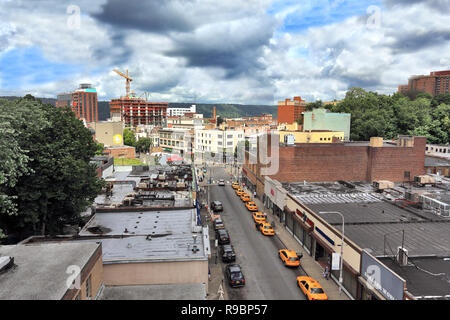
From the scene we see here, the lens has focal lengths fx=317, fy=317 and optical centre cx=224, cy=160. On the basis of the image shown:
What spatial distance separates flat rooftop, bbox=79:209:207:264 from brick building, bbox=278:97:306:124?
151 meters

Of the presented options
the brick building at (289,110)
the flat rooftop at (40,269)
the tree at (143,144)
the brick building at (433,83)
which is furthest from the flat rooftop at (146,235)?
the brick building at (433,83)

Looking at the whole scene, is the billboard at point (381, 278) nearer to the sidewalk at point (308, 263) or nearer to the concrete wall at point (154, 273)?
the sidewalk at point (308, 263)

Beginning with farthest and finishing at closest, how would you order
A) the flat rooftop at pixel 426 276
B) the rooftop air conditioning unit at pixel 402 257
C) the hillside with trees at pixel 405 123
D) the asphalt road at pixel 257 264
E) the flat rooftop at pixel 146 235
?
1. the hillside with trees at pixel 405 123
2. the asphalt road at pixel 257 264
3. the flat rooftop at pixel 146 235
4. the rooftop air conditioning unit at pixel 402 257
5. the flat rooftop at pixel 426 276

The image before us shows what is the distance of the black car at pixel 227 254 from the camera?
83.5 ft

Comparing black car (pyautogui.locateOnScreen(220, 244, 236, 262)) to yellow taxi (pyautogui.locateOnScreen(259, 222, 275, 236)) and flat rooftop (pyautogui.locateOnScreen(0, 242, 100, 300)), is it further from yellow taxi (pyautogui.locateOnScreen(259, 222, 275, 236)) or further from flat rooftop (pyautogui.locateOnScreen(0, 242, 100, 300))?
flat rooftop (pyautogui.locateOnScreen(0, 242, 100, 300))

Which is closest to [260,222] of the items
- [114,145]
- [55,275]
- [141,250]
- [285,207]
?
[285,207]

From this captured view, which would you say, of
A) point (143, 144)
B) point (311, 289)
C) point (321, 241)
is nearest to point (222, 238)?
point (321, 241)

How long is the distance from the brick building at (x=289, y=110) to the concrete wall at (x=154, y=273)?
157034mm

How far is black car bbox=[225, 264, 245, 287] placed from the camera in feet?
70.5

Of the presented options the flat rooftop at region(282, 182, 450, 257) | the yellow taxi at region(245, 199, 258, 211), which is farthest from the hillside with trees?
the yellow taxi at region(245, 199, 258, 211)

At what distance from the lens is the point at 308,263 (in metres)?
25.3
